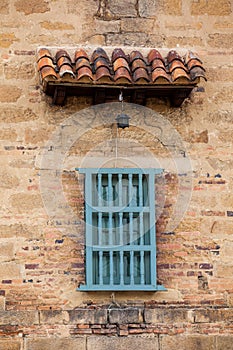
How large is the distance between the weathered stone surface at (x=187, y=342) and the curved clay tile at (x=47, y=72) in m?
2.54

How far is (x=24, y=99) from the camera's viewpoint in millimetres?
7980

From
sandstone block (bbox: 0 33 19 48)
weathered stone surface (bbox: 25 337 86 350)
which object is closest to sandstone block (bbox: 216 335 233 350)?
weathered stone surface (bbox: 25 337 86 350)

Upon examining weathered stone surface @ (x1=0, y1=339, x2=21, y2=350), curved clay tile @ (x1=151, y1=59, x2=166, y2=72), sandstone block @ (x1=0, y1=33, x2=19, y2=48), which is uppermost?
sandstone block @ (x1=0, y1=33, x2=19, y2=48)

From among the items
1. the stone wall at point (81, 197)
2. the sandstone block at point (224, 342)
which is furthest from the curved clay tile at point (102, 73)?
the sandstone block at point (224, 342)

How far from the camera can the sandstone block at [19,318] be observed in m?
7.48

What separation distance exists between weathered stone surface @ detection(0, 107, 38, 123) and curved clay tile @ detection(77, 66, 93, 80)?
2.24 feet

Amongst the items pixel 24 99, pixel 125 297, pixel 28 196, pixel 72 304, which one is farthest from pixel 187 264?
pixel 24 99

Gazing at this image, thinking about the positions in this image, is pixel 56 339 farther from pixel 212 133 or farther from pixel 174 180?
pixel 212 133

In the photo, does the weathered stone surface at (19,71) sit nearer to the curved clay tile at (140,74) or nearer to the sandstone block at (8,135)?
the sandstone block at (8,135)

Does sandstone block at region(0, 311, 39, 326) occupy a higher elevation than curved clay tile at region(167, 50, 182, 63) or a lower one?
lower

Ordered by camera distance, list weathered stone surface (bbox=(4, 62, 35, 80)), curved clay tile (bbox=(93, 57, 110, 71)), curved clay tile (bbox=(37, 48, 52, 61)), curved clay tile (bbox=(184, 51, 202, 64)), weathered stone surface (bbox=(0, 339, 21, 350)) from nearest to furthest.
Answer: weathered stone surface (bbox=(0, 339, 21, 350)), curved clay tile (bbox=(93, 57, 110, 71)), curved clay tile (bbox=(37, 48, 52, 61)), curved clay tile (bbox=(184, 51, 202, 64)), weathered stone surface (bbox=(4, 62, 35, 80))

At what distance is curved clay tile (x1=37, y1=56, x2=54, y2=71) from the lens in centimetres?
761

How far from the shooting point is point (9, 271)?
299 inches

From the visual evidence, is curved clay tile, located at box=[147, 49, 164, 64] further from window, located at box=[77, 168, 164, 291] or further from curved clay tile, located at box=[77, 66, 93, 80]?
window, located at box=[77, 168, 164, 291]
